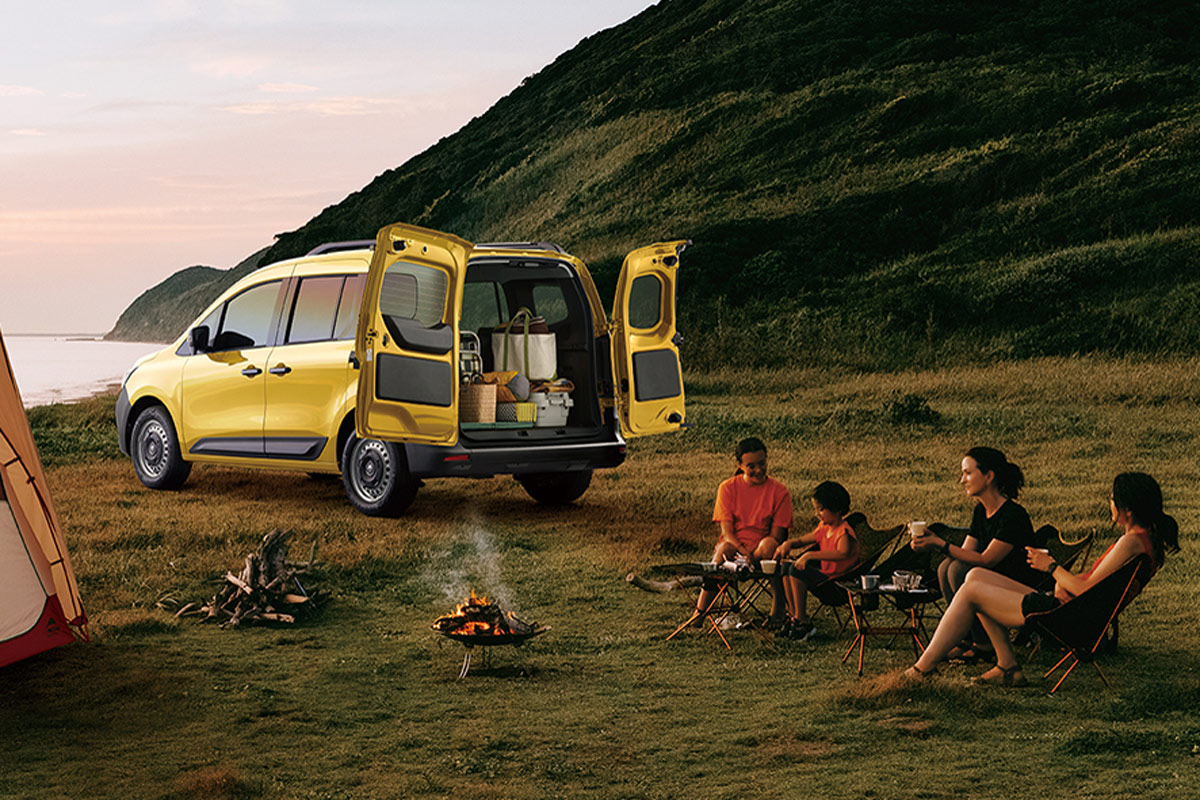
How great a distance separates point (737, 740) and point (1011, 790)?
1307 millimetres

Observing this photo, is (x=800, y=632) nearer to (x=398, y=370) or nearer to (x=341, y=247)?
(x=398, y=370)

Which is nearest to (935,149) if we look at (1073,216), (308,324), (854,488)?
(1073,216)

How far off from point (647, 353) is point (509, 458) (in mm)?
1670

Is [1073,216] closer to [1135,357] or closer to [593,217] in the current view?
[1135,357]

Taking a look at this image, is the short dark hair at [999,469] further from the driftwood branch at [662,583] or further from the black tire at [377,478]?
the black tire at [377,478]

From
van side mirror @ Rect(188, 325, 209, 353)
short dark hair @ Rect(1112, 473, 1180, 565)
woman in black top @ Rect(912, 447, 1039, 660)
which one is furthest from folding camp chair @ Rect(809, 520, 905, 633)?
van side mirror @ Rect(188, 325, 209, 353)

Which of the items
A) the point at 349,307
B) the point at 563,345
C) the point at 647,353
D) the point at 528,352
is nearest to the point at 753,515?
the point at 647,353

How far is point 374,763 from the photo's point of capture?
20.2ft

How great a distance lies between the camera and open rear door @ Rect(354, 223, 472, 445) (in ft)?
34.0

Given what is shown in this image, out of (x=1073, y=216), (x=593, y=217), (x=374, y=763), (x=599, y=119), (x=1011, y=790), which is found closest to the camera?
(x=1011, y=790)

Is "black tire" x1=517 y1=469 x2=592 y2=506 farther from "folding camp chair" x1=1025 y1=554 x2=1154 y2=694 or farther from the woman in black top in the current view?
"folding camp chair" x1=1025 y1=554 x2=1154 y2=694

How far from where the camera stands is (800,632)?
8211 mm

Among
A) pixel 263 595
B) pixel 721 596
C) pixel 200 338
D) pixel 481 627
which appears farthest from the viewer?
pixel 200 338

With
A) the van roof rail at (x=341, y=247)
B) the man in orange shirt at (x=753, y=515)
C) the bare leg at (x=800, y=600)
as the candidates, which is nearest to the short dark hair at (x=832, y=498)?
the man in orange shirt at (x=753, y=515)
